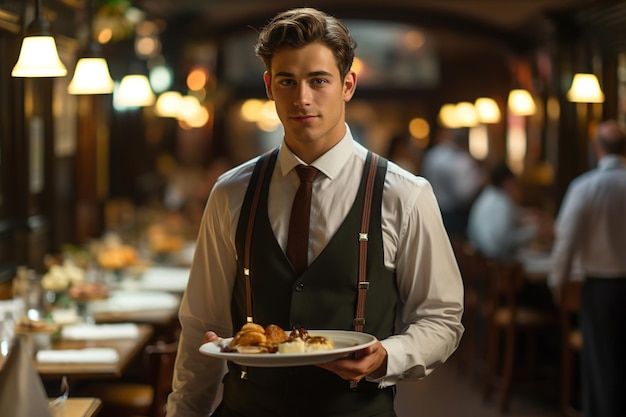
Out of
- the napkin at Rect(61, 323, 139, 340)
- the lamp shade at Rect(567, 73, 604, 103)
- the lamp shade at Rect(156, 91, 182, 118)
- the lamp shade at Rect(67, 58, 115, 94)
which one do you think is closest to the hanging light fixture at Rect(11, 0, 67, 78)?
the lamp shade at Rect(67, 58, 115, 94)

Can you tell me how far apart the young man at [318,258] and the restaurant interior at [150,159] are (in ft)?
1.80

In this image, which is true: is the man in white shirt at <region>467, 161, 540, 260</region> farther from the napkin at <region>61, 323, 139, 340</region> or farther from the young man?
the young man

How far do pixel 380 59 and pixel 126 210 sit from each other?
40.4 feet

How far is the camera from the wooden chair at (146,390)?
4453mm

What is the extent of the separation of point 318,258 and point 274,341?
11.4 inches

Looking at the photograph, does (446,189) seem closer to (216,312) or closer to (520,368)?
(520,368)

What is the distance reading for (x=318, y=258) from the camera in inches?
101

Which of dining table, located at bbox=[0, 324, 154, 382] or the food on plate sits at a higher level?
the food on plate

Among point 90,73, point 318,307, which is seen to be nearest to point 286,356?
point 318,307

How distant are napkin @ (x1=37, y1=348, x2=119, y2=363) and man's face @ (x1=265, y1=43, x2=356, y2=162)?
2.18m

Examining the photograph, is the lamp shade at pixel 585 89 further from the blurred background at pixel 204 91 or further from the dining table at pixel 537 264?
the dining table at pixel 537 264

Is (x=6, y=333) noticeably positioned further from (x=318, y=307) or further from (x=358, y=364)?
(x=358, y=364)

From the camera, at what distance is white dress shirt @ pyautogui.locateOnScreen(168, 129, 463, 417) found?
2.63 metres

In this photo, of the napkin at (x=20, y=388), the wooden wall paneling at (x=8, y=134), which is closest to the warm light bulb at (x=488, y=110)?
the wooden wall paneling at (x=8, y=134)
